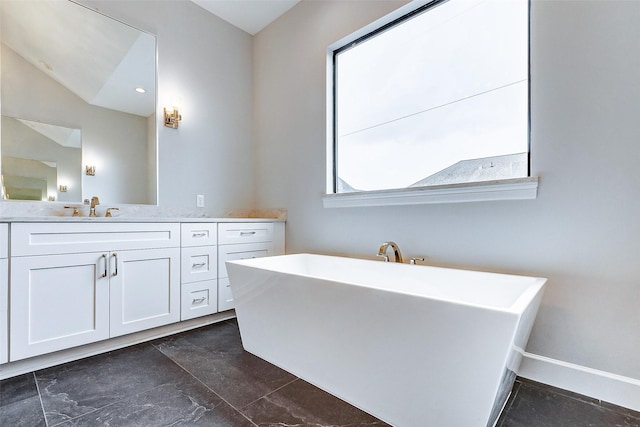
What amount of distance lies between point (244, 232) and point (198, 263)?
441 mm

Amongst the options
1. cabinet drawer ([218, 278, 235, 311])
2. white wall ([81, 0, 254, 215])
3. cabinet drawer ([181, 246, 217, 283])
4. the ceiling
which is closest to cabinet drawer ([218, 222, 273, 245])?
cabinet drawer ([181, 246, 217, 283])

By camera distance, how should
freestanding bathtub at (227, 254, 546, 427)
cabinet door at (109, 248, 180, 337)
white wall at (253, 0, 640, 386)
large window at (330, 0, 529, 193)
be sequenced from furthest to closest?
cabinet door at (109, 248, 180, 337) < large window at (330, 0, 529, 193) < white wall at (253, 0, 640, 386) < freestanding bathtub at (227, 254, 546, 427)

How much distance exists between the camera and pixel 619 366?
1.28 metres

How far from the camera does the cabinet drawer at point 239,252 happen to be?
2332 millimetres

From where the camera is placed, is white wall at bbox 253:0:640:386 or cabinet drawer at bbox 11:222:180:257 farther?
cabinet drawer at bbox 11:222:180:257

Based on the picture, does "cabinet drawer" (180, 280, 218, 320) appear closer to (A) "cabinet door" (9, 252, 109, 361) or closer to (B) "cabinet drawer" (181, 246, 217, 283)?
(B) "cabinet drawer" (181, 246, 217, 283)

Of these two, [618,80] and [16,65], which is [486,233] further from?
[16,65]

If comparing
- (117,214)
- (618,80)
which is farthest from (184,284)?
(618,80)

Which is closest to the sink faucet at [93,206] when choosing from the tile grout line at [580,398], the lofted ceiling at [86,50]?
the lofted ceiling at [86,50]

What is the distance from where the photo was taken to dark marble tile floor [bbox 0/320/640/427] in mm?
1165

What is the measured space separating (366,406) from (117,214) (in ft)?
6.97

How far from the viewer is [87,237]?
1.71m

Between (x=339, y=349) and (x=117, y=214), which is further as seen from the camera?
(x=117, y=214)

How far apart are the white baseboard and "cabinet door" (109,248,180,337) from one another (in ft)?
7.01
